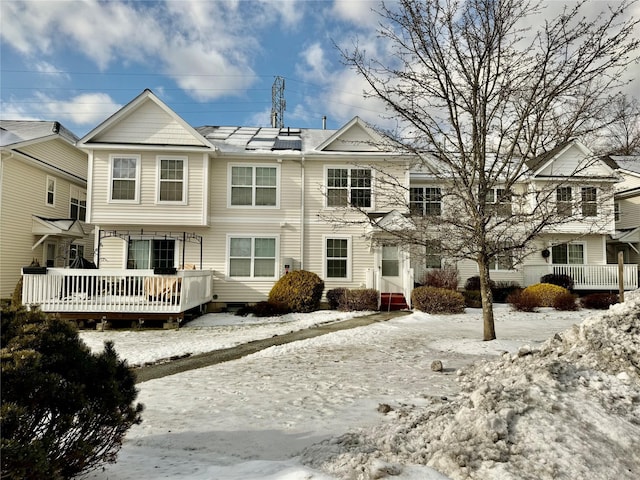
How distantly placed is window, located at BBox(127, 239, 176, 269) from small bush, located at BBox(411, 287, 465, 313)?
31.2 ft

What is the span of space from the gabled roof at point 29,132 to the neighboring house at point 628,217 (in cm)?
2859

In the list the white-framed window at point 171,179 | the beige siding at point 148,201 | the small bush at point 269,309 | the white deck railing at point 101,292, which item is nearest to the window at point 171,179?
the white-framed window at point 171,179

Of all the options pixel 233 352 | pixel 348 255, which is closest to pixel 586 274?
pixel 348 255

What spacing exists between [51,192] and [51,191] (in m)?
0.05

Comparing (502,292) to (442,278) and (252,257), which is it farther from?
(252,257)

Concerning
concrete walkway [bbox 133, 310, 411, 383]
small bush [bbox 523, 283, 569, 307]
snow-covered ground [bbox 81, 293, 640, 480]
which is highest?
small bush [bbox 523, 283, 569, 307]

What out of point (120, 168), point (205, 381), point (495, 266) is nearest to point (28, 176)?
point (120, 168)

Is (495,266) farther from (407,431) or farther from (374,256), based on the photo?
(407,431)

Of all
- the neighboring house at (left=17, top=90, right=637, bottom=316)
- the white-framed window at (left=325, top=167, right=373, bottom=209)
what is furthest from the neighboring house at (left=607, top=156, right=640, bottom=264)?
the white-framed window at (left=325, top=167, right=373, bottom=209)

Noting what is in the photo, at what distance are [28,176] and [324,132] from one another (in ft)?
43.2

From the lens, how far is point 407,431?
3.83 meters

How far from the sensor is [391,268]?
15.9 m

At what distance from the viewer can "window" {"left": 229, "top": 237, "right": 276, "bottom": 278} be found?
15.8 metres

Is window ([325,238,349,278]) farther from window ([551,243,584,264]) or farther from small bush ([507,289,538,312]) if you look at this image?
window ([551,243,584,264])
